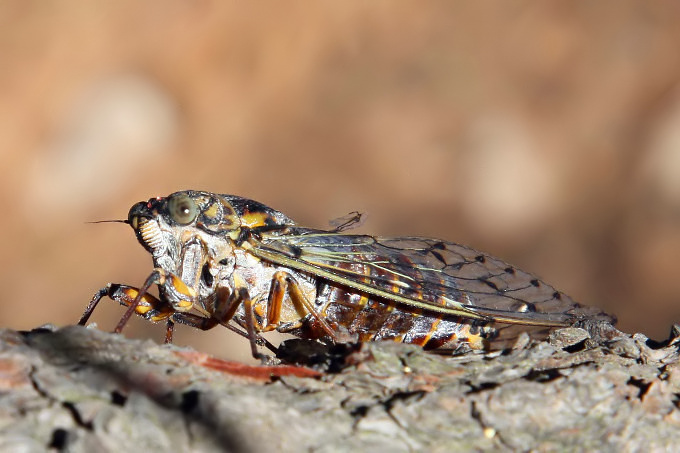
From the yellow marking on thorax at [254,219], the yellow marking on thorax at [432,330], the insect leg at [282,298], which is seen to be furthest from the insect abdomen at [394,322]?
the yellow marking on thorax at [254,219]

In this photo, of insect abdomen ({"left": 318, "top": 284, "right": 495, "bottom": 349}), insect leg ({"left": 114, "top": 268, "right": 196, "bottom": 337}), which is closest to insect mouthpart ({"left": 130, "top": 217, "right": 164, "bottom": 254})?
insect leg ({"left": 114, "top": 268, "right": 196, "bottom": 337})

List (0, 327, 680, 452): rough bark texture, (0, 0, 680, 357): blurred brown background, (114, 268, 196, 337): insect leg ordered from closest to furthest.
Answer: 1. (0, 327, 680, 452): rough bark texture
2. (114, 268, 196, 337): insect leg
3. (0, 0, 680, 357): blurred brown background

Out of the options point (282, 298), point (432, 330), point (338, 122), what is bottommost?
point (432, 330)

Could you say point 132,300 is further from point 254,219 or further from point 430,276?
point 430,276

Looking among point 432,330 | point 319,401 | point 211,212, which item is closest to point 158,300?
point 211,212

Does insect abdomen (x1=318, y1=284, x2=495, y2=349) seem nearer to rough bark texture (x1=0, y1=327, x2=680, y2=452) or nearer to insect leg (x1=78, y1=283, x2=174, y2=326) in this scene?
insect leg (x1=78, y1=283, x2=174, y2=326)

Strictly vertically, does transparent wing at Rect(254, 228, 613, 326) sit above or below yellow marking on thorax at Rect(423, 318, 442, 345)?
above
